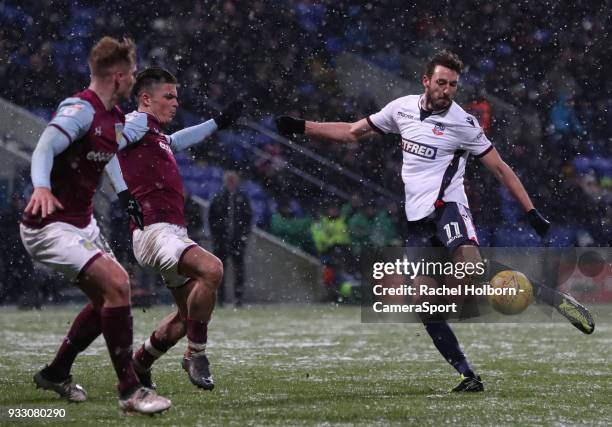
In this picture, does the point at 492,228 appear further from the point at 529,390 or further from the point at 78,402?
the point at 78,402

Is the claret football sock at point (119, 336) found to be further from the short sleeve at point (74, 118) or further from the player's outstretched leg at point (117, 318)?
the short sleeve at point (74, 118)

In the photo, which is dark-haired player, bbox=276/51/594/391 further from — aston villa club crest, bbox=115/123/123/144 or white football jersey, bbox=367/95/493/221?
aston villa club crest, bbox=115/123/123/144

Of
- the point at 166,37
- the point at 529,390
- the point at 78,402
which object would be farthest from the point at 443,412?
the point at 166,37

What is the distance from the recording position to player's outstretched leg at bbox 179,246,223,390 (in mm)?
5723

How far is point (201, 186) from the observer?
15789 mm

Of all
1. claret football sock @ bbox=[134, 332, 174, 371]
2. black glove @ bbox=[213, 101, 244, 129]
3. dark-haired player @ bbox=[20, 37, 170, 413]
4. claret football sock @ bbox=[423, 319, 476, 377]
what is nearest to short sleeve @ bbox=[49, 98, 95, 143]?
dark-haired player @ bbox=[20, 37, 170, 413]

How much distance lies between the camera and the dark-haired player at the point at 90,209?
15.6 ft

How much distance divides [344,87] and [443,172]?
10.0 meters

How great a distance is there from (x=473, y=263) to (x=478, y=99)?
9.91 m

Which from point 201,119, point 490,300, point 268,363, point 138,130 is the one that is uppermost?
point 201,119

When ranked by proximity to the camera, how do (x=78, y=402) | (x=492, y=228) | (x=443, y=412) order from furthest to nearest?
(x=492, y=228), (x=78, y=402), (x=443, y=412)

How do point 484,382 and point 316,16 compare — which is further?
point 316,16

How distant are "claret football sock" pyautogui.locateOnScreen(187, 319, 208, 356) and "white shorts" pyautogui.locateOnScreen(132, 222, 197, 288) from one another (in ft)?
0.89

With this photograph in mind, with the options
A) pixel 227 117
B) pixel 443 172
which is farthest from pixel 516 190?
pixel 227 117
